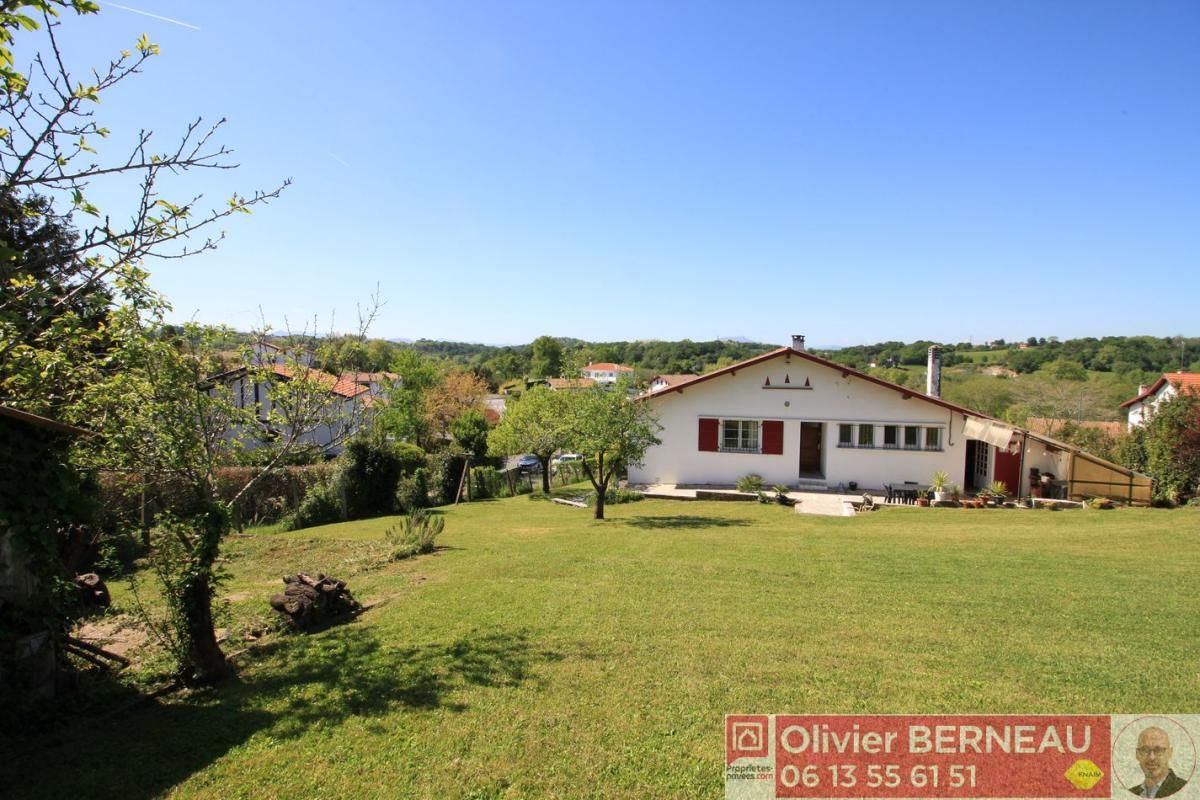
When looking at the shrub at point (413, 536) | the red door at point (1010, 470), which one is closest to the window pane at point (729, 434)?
the red door at point (1010, 470)

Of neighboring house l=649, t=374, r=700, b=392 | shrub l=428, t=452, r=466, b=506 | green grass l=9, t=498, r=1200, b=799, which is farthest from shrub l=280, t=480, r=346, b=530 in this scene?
neighboring house l=649, t=374, r=700, b=392

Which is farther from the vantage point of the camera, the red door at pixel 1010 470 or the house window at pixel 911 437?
the house window at pixel 911 437

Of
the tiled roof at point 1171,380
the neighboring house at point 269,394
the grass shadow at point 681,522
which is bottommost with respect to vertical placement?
the grass shadow at point 681,522

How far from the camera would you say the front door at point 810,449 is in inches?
932

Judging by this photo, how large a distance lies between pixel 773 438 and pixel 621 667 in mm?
18260

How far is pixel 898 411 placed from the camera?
2216 cm

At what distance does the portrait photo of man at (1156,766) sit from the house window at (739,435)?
1894 cm

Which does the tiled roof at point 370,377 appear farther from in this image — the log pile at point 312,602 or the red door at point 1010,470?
the red door at point 1010,470

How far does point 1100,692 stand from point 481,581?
7.98m

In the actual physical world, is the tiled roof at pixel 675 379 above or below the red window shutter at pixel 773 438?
above

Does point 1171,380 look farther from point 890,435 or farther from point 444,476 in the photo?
point 444,476

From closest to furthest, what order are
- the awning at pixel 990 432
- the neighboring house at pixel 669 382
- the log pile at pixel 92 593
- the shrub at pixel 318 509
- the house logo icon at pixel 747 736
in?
the house logo icon at pixel 747 736 → the log pile at pixel 92 593 → the awning at pixel 990 432 → the shrub at pixel 318 509 → the neighboring house at pixel 669 382

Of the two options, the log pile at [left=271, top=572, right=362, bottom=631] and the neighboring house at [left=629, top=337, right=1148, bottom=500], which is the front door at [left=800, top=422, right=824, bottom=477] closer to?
the neighboring house at [left=629, top=337, right=1148, bottom=500]

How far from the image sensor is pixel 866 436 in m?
22.5
